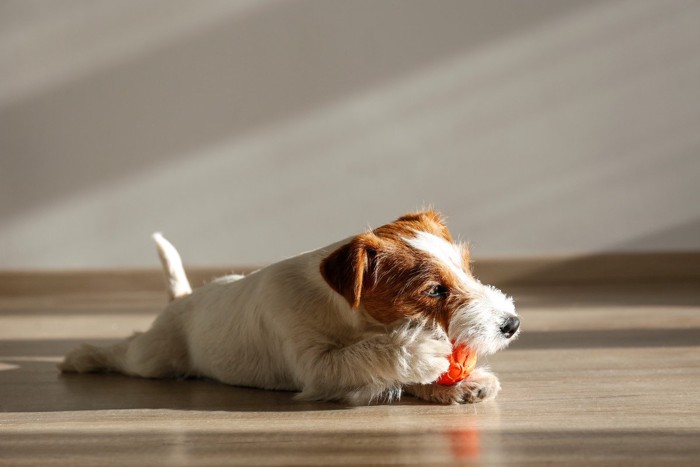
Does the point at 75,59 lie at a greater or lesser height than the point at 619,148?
greater

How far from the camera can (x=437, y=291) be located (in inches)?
71.6

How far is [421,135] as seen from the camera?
4137 millimetres

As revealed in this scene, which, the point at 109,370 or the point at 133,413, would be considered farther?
the point at 109,370

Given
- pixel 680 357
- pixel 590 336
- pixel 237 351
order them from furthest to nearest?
pixel 590 336 → pixel 680 357 → pixel 237 351

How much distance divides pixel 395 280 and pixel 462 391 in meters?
0.27

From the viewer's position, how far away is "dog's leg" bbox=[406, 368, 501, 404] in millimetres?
1895

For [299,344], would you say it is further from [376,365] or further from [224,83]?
[224,83]

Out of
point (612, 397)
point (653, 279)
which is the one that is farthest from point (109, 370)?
point (653, 279)

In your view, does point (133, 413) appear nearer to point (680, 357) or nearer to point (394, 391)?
point (394, 391)

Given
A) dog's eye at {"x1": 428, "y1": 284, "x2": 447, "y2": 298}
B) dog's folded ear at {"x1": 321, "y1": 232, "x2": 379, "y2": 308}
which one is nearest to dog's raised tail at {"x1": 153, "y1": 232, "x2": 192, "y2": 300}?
dog's folded ear at {"x1": 321, "y1": 232, "x2": 379, "y2": 308}

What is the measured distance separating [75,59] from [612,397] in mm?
3025

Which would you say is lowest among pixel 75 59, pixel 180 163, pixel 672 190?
pixel 672 190

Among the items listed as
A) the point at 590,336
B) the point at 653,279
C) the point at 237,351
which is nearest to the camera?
the point at 237,351

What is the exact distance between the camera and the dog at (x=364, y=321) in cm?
179
